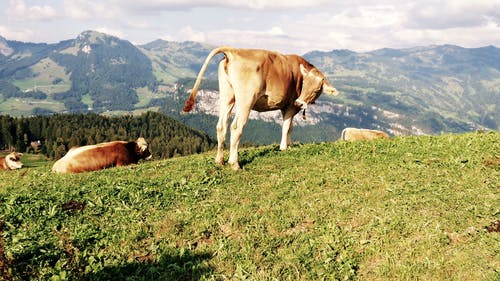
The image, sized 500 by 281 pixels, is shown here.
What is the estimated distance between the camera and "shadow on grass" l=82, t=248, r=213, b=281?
7035 mm

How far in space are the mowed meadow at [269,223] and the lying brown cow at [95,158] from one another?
187 inches

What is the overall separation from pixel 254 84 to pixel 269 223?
20.5 ft

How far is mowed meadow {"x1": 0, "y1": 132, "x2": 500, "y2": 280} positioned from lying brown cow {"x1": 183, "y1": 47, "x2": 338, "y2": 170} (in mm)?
2023

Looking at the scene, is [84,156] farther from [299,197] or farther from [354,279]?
[354,279]

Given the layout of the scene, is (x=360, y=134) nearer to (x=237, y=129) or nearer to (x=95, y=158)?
(x=237, y=129)

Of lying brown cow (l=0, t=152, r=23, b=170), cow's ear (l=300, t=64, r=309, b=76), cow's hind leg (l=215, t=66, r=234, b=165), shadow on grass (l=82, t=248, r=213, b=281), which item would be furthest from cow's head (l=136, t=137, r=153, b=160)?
lying brown cow (l=0, t=152, r=23, b=170)

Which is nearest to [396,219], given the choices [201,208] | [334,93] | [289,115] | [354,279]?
[354,279]

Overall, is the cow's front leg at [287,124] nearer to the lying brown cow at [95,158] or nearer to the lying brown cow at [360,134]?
the lying brown cow at [95,158]

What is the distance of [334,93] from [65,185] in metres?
12.5

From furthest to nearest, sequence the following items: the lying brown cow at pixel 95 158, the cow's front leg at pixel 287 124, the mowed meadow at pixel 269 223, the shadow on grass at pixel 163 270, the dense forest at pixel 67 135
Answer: the dense forest at pixel 67 135, the lying brown cow at pixel 95 158, the cow's front leg at pixel 287 124, the mowed meadow at pixel 269 223, the shadow on grass at pixel 163 270

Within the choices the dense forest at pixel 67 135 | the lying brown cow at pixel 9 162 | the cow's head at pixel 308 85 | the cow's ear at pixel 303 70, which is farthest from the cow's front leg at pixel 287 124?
the dense forest at pixel 67 135

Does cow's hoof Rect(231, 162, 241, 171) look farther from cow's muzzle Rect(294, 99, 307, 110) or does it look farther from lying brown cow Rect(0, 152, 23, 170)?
lying brown cow Rect(0, 152, 23, 170)

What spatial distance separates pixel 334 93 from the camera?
17641 mm

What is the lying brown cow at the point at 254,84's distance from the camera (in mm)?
13664
